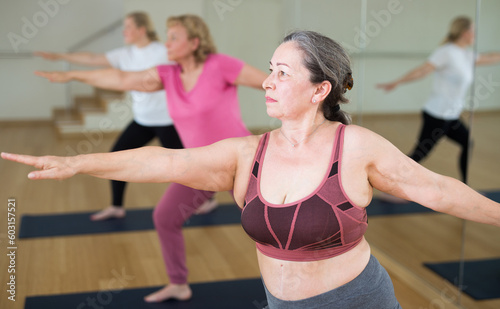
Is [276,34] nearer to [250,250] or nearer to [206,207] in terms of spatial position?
[206,207]

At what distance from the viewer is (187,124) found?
254 cm

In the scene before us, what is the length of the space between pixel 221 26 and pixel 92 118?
1.96m

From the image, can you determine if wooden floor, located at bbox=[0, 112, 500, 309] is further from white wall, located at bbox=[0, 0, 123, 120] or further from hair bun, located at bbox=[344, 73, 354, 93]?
white wall, located at bbox=[0, 0, 123, 120]

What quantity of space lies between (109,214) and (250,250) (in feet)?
3.85

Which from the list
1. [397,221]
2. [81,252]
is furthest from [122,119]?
[397,221]

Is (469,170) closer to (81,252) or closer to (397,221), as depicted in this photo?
(397,221)

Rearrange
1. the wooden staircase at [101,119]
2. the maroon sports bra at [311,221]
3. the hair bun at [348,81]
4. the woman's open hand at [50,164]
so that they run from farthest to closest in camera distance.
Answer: the wooden staircase at [101,119]
the hair bun at [348,81]
the maroon sports bra at [311,221]
the woman's open hand at [50,164]

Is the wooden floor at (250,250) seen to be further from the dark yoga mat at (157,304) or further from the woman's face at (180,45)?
the woman's face at (180,45)

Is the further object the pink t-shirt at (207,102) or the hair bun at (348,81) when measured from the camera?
the pink t-shirt at (207,102)

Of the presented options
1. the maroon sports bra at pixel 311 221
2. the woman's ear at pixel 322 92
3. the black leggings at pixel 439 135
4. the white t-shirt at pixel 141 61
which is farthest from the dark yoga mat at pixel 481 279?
the white t-shirt at pixel 141 61

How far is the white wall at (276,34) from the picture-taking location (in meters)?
2.76

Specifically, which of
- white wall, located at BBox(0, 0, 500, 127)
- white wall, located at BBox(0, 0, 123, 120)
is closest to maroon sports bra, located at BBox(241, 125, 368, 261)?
white wall, located at BBox(0, 0, 500, 127)

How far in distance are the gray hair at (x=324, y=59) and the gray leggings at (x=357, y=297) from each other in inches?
18.5

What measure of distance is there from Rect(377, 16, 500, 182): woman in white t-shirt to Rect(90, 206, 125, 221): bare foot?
2.11 metres
